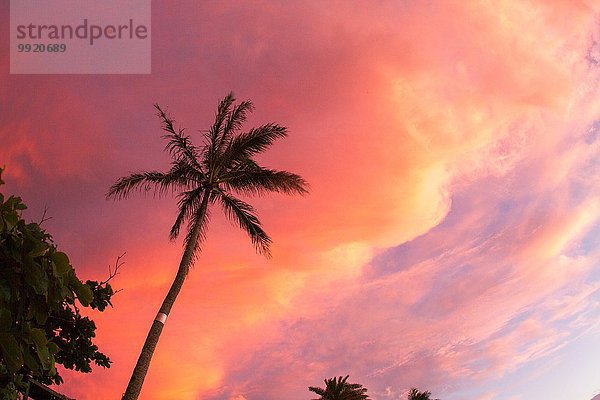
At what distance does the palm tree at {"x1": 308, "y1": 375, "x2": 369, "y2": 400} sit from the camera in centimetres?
4544

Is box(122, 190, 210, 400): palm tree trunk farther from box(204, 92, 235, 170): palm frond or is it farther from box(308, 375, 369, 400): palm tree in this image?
box(308, 375, 369, 400): palm tree

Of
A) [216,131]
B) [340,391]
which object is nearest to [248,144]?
[216,131]

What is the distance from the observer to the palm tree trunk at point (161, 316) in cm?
1840

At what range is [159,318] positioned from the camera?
20.0m

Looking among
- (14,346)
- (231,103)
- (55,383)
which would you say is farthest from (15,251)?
(231,103)

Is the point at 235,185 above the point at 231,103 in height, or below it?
below

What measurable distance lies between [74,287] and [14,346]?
0.72 meters

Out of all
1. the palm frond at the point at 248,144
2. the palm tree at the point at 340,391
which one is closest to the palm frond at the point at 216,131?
the palm frond at the point at 248,144

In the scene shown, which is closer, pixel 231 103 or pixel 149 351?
pixel 149 351

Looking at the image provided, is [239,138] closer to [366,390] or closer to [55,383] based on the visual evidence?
[55,383]

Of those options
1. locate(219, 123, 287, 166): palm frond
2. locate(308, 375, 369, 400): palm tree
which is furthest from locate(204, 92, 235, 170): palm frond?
locate(308, 375, 369, 400): palm tree

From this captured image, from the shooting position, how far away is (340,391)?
1807 inches

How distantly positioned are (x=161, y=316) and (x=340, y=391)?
96.1 ft

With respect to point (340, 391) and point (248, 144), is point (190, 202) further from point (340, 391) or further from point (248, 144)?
point (340, 391)
